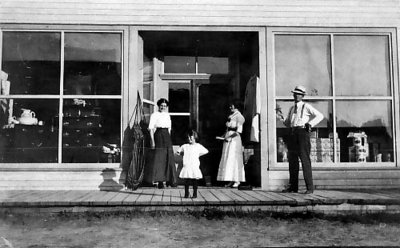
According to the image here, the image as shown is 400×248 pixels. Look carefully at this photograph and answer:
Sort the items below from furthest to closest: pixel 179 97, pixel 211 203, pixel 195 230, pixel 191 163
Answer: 1. pixel 179 97
2. pixel 191 163
3. pixel 211 203
4. pixel 195 230

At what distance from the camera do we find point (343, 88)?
7.60m

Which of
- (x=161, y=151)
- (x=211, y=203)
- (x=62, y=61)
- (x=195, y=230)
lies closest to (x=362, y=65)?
(x=161, y=151)

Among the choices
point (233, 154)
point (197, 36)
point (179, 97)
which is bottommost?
point (233, 154)

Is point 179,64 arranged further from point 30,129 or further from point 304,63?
point 30,129

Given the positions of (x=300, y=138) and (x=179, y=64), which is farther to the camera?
(x=179, y=64)

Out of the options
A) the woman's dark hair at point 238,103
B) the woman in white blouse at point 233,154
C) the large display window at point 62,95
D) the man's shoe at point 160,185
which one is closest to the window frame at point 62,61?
the large display window at point 62,95

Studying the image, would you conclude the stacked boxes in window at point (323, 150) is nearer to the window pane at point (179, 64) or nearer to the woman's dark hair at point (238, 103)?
the woman's dark hair at point (238, 103)

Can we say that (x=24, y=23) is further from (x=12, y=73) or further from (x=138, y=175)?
(x=138, y=175)

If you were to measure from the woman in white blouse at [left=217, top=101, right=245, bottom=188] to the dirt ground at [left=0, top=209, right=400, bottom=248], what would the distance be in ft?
6.37

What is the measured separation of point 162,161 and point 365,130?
3451 mm

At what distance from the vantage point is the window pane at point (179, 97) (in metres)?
8.59

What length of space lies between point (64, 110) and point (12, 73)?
107 cm

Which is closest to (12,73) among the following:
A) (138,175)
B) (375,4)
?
(138,175)

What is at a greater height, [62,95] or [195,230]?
[62,95]
